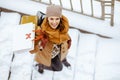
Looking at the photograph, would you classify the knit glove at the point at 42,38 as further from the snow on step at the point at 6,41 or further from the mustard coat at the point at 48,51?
the snow on step at the point at 6,41

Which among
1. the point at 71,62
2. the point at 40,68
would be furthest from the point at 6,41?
the point at 71,62

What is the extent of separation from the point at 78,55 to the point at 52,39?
58cm

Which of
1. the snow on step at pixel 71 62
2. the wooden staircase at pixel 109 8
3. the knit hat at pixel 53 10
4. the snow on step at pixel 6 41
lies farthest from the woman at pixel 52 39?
the wooden staircase at pixel 109 8

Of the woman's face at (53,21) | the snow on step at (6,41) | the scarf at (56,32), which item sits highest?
the woman's face at (53,21)

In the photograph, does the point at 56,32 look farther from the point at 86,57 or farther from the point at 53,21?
the point at 86,57

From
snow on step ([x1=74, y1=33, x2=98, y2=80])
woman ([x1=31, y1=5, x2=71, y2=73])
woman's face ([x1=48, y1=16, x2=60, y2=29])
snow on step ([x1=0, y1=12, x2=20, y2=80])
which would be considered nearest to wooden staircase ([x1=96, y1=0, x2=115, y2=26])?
snow on step ([x1=74, y1=33, x2=98, y2=80])

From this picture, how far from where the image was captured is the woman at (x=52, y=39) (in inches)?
95.5

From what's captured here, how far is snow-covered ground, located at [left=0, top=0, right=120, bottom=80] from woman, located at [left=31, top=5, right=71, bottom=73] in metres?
0.20

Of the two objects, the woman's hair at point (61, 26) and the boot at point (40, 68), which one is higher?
the woman's hair at point (61, 26)

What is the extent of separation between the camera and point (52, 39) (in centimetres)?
254

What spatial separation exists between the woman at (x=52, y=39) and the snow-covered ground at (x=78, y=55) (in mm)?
196

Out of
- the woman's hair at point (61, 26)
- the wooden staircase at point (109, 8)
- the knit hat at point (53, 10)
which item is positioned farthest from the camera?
the wooden staircase at point (109, 8)

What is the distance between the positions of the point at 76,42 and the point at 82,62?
0.20 meters

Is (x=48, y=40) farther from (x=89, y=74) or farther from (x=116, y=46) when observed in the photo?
(x=116, y=46)
